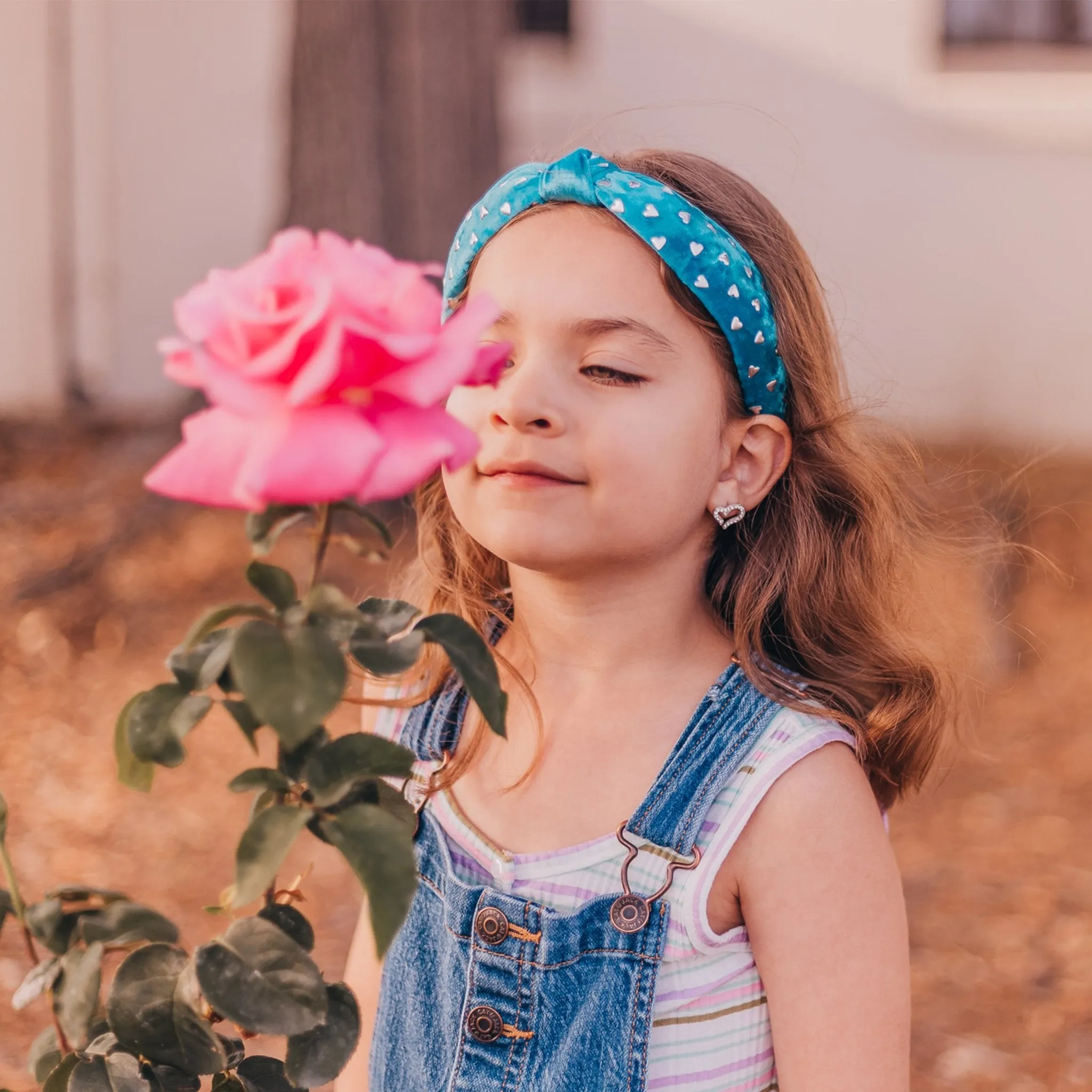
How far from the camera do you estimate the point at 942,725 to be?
174cm

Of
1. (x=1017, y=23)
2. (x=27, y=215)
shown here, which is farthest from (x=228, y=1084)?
(x=1017, y=23)

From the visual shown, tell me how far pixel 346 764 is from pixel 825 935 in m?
0.72

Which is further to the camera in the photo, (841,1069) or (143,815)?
(143,815)

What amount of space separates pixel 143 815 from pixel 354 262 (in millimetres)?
3154

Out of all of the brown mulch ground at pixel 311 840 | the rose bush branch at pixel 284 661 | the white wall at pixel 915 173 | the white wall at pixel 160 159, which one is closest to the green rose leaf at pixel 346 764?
the rose bush branch at pixel 284 661

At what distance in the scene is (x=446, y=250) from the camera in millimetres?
5660

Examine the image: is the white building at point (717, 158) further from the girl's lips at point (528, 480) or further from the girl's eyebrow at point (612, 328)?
the girl's lips at point (528, 480)

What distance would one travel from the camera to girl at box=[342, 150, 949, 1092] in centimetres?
138

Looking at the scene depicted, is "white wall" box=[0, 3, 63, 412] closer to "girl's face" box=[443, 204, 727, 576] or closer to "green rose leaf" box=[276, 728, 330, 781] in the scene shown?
"girl's face" box=[443, 204, 727, 576]

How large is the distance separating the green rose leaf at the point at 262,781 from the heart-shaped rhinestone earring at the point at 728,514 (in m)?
0.83

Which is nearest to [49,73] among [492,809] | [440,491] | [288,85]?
[288,85]

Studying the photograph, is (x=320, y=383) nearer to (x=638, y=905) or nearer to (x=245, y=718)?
(x=245, y=718)

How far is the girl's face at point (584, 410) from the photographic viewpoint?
1.35 metres

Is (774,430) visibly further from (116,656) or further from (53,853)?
(116,656)
